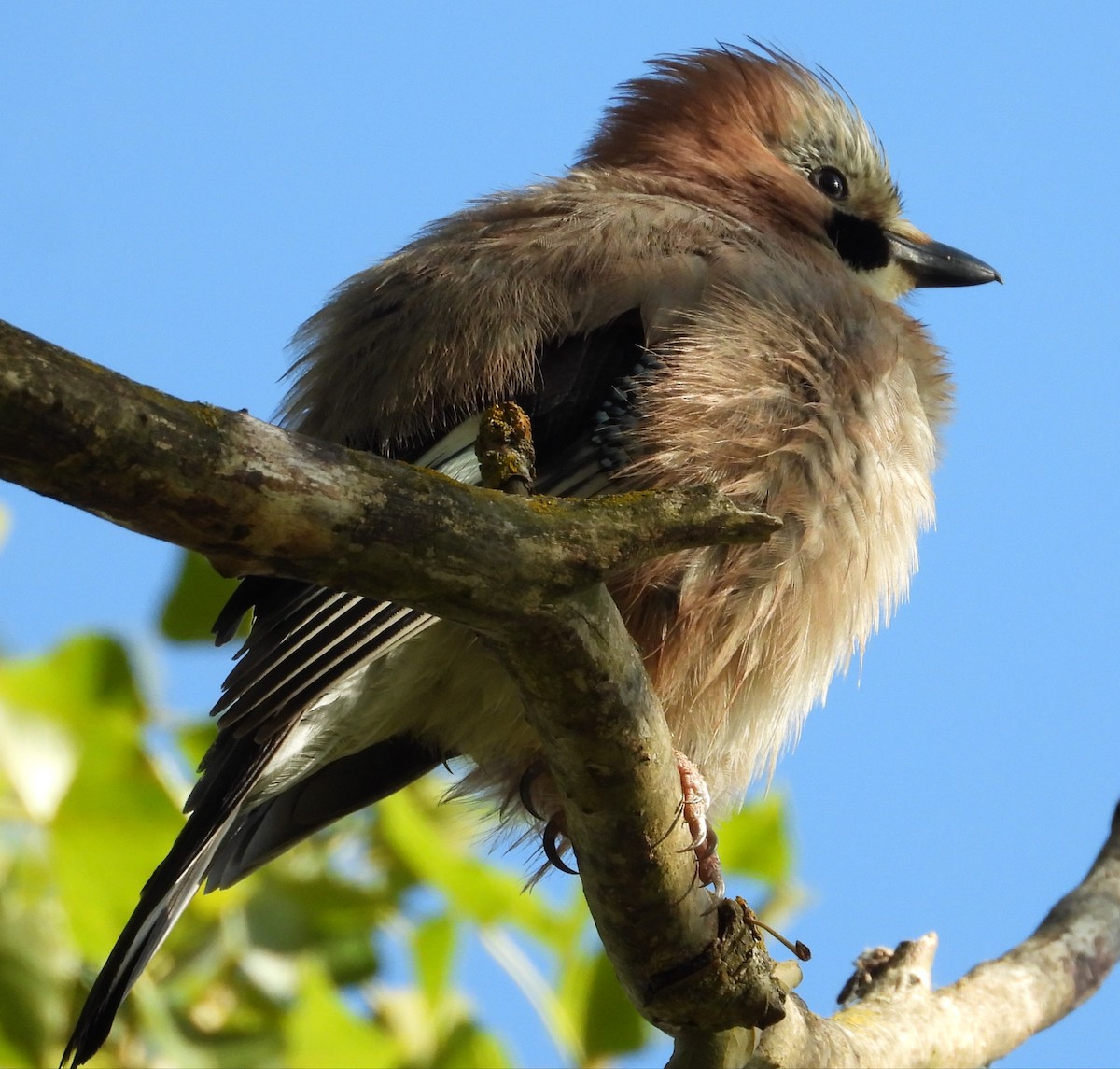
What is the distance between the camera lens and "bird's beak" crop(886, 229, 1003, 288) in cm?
435

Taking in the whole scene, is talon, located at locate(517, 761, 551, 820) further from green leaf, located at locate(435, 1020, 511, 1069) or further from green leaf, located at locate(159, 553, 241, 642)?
green leaf, located at locate(159, 553, 241, 642)

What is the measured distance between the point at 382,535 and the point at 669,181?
227cm

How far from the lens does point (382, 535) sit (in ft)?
6.00

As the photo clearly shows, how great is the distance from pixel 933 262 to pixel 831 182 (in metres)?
0.39

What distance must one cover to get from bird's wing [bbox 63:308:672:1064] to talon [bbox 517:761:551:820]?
404 mm

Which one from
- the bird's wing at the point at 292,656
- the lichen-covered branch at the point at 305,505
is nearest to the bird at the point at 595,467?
the bird's wing at the point at 292,656

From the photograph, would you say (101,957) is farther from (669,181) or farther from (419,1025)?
(669,181)

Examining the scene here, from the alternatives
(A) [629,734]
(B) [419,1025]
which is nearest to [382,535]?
(A) [629,734]

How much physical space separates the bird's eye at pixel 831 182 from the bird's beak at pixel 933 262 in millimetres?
190

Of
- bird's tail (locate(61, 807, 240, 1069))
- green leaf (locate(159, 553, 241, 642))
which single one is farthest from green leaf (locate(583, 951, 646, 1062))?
green leaf (locate(159, 553, 241, 642))

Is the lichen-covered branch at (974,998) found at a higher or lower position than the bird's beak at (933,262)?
lower

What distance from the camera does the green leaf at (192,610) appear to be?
3551 mm

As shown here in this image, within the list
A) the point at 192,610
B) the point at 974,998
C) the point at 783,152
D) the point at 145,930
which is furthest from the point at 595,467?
the point at 783,152

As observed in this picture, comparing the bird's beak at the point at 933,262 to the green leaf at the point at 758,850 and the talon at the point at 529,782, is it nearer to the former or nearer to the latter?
the green leaf at the point at 758,850
